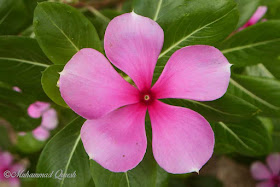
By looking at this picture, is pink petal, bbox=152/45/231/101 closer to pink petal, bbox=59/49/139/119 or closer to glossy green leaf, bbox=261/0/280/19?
pink petal, bbox=59/49/139/119

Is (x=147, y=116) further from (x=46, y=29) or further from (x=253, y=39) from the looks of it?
(x=253, y=39)

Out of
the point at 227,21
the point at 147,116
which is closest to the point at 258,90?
the point at 227,21

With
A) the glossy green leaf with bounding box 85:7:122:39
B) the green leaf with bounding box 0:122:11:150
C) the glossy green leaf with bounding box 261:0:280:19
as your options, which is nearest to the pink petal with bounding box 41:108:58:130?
the green leaf with bounding box 0:122:11:150

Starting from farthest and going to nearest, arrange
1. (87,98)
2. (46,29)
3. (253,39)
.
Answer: (253,39), (46,29), (87,98)

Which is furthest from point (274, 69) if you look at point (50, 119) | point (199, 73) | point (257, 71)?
point (50, 119)

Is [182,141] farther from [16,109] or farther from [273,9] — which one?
[273,9]

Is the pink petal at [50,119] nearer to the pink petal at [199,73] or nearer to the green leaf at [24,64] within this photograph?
the green leaf at [24,64]

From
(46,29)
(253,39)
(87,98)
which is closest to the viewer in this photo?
(87,98)
